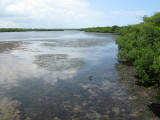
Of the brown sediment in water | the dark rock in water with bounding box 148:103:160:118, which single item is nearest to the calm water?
the dark rock in water with bounding box 148:103:160:118

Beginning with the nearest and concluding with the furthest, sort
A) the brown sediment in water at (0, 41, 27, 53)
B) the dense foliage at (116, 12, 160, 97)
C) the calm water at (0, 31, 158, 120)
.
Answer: the calm water at (0, 31, 158, 120)
the dense foliage at (116, 12, 160, 97)
the brown sediment in water at (0, 41, 27, 53)

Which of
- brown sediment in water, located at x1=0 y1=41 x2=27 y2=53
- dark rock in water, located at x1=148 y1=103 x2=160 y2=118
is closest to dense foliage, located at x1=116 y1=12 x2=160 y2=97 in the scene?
dark rock in water, located at x1=148 y1=103 x2=160 y2=118

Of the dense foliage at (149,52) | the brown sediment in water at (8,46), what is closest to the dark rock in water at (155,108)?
the dense foliage at (149,52)

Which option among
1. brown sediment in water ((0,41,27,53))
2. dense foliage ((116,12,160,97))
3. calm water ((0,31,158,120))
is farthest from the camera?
brown sediment in water ((0,41,27,53))

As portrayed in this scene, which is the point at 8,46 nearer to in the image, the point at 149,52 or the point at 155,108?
the point at 149,52

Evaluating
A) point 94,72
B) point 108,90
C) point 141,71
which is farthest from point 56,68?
point 141,71

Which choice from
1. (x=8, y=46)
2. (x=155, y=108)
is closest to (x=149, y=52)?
(x=155, y=108)

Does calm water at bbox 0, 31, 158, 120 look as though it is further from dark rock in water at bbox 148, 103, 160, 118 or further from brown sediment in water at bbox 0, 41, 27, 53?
brown sediment in water at bbox 0, 41, 27, 53

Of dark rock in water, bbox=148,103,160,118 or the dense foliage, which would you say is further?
the dense foliage

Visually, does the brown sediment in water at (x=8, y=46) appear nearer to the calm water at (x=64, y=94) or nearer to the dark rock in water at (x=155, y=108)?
the calm water at (x=64, y=94)

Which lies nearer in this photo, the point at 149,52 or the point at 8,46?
the point at 149,52

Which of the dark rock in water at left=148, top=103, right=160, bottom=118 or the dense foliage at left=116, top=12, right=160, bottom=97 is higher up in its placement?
the dense foliage at left=116, top=12, right=160, bottom=97

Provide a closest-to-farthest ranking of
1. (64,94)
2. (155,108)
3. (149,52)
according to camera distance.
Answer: (155,108) < (64,94) < (149,52)

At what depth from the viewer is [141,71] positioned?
10734 millimetres
